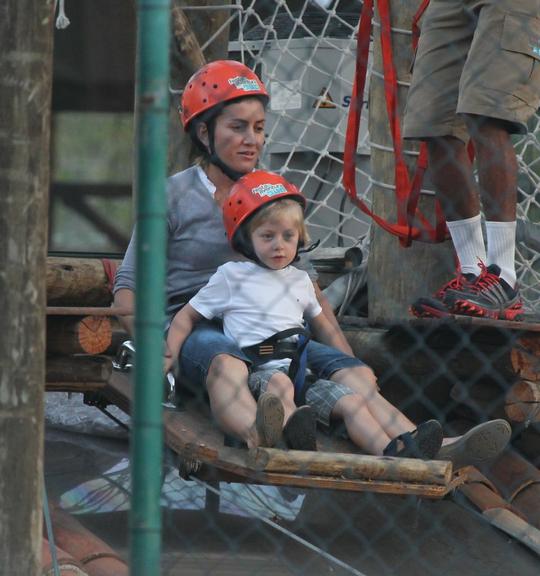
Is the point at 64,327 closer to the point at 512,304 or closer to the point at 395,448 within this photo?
the point at 395,448

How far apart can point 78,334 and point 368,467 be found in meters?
1.01

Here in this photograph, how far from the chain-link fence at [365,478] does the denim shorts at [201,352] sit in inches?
3.5

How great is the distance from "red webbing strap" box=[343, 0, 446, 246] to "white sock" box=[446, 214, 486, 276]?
27 cm

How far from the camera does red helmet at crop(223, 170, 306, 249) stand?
14.0 feet

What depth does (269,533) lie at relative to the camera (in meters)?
4.55

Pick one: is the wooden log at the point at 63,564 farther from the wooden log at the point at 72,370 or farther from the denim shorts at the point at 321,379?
the denim shorts at the point at 321,379

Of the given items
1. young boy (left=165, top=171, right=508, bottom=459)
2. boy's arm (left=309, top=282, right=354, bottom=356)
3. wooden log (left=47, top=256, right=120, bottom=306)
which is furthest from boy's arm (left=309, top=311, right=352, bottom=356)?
wooden log (left=47, top=256, right=120, bottom=306)

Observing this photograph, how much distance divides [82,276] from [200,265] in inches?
16.0

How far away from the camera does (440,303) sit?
461 centimetres

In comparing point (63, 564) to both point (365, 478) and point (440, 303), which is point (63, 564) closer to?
point (365, 478)

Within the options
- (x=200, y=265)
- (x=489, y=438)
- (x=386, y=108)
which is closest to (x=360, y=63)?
(x=386, y=108)

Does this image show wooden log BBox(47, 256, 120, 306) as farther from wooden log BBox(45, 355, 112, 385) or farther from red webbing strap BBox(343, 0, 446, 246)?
red webbing strap BBox(343, 0, 446, 246)

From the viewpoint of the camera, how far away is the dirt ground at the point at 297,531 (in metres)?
4.37

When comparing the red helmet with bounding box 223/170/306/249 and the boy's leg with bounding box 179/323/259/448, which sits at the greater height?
the red helmet with bounding box 223/170/306/249
